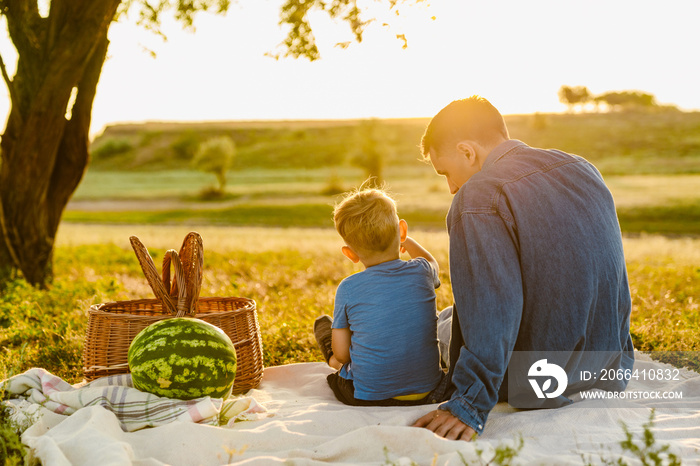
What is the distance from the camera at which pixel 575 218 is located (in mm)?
3340

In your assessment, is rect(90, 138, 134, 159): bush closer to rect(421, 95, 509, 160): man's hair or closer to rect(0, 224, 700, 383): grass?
rect(0, 224, 700, 383): grass

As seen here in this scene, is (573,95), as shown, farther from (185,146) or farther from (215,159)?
(215,159)

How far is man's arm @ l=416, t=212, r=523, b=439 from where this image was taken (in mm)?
3066

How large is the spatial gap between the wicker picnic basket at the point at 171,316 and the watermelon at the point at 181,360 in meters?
0.32

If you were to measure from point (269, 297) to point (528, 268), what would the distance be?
453cm

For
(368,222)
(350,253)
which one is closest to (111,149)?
(350,253)

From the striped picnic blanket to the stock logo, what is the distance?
1.66 m

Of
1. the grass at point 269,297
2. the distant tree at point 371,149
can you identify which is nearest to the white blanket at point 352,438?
the grass at point 269,297

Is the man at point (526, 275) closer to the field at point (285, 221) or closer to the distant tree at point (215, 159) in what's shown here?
the field at point (285, 221)

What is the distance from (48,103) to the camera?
7453 millimetres

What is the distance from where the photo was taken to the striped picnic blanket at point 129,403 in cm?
328

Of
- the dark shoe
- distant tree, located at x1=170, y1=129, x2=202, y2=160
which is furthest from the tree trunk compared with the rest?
distant tree, located at x1=170, y1=129, x2=202, y2=160

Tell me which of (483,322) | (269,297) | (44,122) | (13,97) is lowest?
(269,297)

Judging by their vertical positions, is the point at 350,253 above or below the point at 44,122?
below
